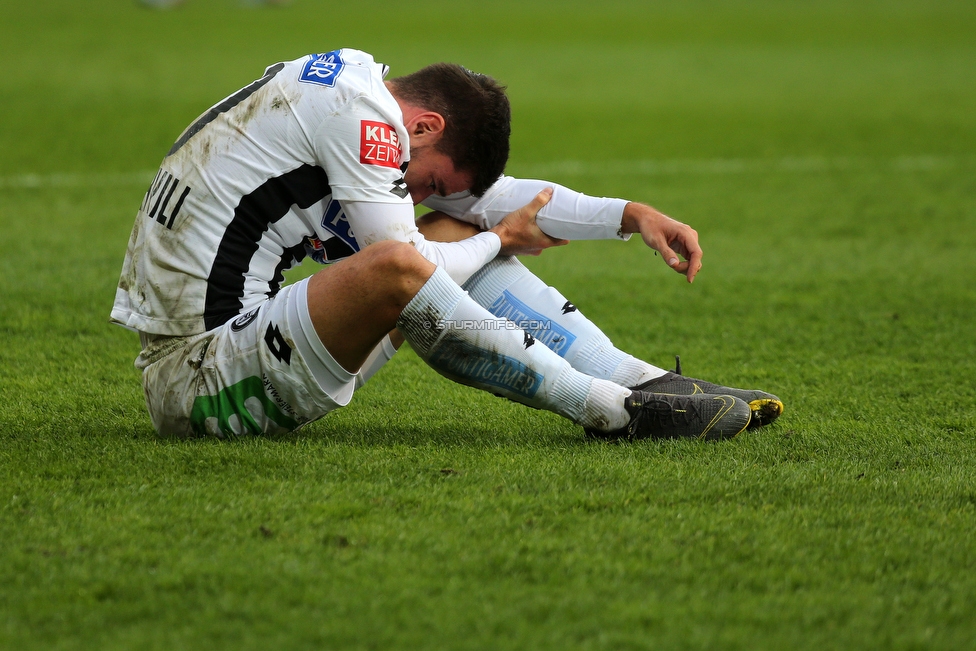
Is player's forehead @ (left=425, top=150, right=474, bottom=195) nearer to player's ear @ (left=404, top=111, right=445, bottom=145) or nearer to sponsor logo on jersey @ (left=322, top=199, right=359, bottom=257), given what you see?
player's ear @ (left=404, top=111, right=445, bottom=145)

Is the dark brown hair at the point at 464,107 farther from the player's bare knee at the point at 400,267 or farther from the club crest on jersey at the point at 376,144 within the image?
the player's bare knee at the point at 400,267

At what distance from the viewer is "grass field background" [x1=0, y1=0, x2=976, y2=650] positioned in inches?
75.9

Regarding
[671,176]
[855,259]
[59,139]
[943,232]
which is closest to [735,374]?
[855,259]

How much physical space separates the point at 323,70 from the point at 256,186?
339 millimetres

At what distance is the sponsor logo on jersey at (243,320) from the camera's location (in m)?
2.75

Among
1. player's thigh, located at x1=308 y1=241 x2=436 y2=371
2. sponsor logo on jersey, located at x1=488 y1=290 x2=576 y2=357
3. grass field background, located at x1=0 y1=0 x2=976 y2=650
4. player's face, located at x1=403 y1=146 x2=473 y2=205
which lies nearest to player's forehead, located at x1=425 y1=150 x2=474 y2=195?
player's face, located at x1=403 y1=146 x2=473 y2=205

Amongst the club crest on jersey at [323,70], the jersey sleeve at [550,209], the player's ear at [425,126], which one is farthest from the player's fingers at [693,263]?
the club crest on jersey at [323,70]

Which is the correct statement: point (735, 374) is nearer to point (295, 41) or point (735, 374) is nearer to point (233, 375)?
point (233, 375)

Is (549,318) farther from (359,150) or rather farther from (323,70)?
(323,70)

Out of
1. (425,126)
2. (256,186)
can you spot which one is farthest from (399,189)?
(256,186)

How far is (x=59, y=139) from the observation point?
1012 cm

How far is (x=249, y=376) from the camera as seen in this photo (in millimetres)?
2758

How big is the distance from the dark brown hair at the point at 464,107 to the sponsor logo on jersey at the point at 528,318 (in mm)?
375

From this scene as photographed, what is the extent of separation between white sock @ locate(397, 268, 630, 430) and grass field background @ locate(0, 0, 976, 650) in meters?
0.14
